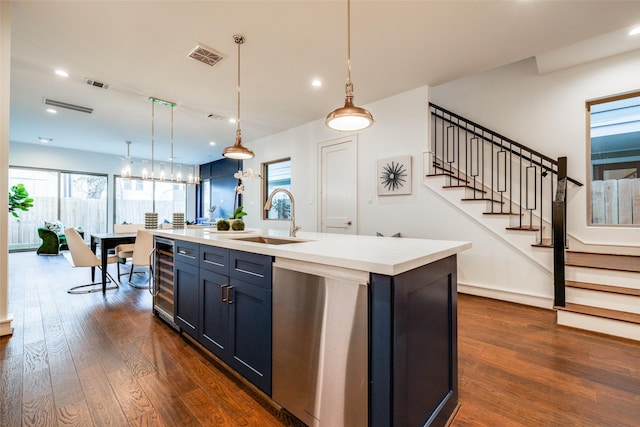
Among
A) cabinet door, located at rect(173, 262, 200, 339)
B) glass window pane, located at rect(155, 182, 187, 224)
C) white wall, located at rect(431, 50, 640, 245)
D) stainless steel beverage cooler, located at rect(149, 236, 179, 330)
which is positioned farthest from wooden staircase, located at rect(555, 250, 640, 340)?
glass window pane, located at rect(155, 182, 187, 224)

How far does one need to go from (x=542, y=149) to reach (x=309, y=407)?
4.38 m

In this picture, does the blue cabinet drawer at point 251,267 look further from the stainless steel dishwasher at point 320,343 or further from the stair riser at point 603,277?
the stair riser at point 603,277

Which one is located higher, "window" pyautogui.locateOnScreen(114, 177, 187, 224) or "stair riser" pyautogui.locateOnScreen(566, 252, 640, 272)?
"window" pyautogui.locateOnScreen(114, 177, 187, 224)

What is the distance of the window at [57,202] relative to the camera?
7094mm

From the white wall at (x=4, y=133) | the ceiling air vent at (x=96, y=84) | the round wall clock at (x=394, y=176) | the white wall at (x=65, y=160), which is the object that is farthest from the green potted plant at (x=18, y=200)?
the round wall clock at (x=394, y=176)

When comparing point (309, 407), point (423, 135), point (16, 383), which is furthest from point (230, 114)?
point (309, 407)

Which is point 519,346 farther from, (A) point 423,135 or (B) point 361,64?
(B) point 361,64

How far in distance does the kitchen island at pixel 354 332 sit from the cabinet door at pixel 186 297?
0.65 meters

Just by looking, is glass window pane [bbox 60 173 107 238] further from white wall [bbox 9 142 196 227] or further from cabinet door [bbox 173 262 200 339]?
cabinet door [bbox 173 262 200 339]

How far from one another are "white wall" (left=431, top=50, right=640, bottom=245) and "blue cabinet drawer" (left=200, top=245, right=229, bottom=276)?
13.9 ft

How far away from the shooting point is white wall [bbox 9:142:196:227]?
7.04 meters

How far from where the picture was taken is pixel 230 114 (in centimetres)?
507

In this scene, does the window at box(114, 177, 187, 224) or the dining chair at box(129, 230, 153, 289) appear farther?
the window at box(114, 177, 187, 224)

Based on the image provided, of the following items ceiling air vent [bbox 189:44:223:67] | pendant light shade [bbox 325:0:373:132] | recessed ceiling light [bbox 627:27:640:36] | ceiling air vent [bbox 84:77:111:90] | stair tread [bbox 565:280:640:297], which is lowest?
stair tread [bbox 565:280:640:297]
